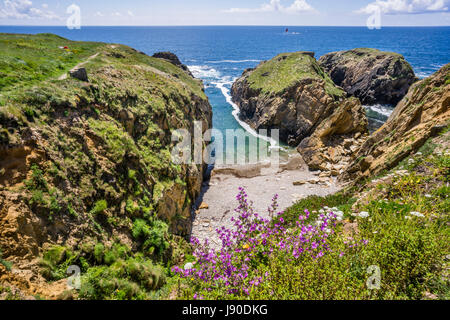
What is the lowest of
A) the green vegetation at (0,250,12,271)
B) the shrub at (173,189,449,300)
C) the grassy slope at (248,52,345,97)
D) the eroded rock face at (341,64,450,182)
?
the green vegetation at (0,250,12,271)

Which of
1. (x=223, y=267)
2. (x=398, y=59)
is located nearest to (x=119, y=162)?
(x=223, y=267)

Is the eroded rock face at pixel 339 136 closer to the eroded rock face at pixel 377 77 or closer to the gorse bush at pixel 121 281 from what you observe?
the gorse bush at pixel 121 281

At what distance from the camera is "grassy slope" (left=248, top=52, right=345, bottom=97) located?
4566 cm

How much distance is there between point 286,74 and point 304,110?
12921 millimetres

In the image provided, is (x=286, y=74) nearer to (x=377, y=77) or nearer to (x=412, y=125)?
(x=377, y=77)

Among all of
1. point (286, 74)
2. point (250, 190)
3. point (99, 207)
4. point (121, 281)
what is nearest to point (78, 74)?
point (99, 207)

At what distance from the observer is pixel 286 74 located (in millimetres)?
49719

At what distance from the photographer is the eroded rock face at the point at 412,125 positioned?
14.9 m

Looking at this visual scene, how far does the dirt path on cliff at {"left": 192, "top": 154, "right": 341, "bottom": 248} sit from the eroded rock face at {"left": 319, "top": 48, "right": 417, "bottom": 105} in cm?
4139

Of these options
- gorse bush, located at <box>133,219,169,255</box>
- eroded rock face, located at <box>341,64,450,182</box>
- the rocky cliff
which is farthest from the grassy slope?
gorse bush, located at <box>133,219,169,255</box>

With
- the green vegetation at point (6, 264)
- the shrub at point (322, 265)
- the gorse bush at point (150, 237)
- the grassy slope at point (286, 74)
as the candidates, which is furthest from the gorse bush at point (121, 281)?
the grassy slope at point (286, 74)

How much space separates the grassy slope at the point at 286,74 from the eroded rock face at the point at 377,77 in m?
12.5

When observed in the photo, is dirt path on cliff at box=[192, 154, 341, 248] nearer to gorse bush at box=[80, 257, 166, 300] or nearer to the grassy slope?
gorse bush at box=[80, 257, 166, 300]
